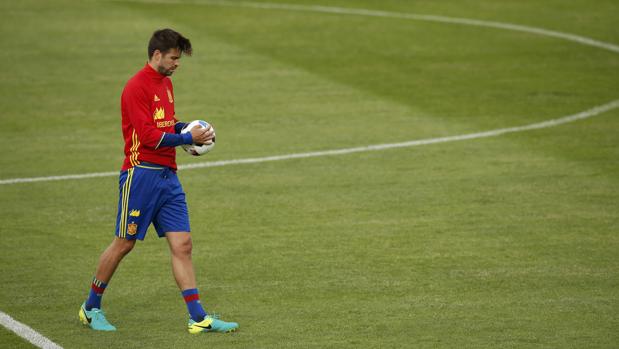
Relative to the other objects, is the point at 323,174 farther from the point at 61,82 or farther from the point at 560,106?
the point at 61,82

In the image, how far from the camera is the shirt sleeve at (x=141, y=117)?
25.9 ft

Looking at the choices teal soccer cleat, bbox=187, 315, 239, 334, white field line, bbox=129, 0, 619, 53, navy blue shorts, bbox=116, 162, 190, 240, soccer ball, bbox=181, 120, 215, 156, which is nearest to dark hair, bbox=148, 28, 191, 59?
soccer ball, bbox=181, 120, 215, 156

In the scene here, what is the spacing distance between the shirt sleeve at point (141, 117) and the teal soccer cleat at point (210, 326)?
1.32 meters

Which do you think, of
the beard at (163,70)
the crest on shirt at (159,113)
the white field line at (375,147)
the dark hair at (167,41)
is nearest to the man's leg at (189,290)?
the crest on shirt at (159,113)

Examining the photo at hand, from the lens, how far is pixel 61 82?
17.2 meters

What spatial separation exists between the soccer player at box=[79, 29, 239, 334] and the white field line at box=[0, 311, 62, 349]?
40cm

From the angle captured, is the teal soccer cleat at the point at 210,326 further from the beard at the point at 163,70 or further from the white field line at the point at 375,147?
the white field line at the point at 375,147

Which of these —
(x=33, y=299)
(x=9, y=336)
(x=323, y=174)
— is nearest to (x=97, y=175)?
(x=323, y=174)

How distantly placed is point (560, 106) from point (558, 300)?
7.48 m

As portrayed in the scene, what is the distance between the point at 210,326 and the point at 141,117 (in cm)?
160

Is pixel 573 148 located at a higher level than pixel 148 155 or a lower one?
lower

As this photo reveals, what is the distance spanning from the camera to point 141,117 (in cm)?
792

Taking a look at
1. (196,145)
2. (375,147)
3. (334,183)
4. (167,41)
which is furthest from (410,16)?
(167,41)

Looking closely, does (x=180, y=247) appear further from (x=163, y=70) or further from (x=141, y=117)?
(x=163, y=70)
